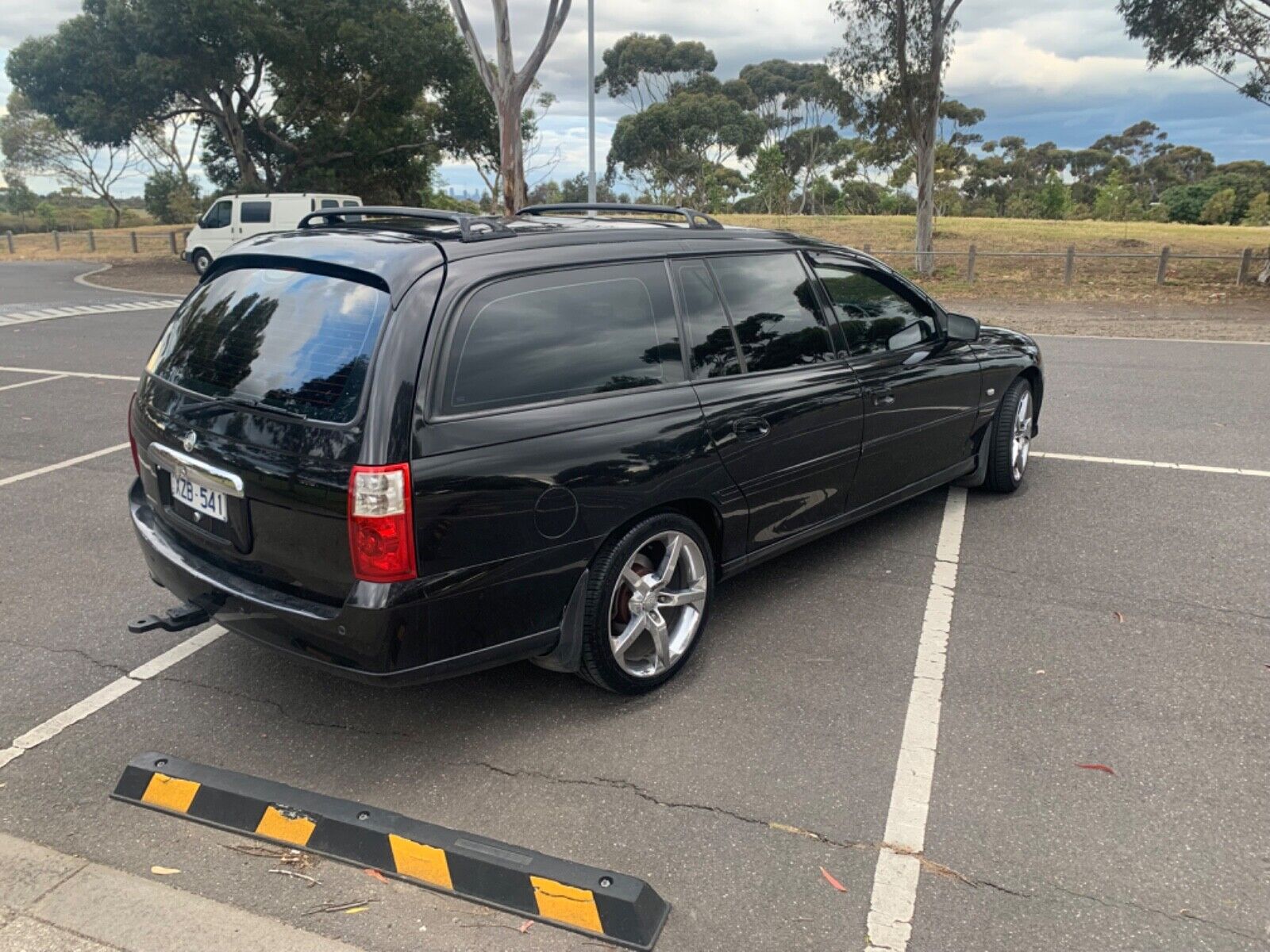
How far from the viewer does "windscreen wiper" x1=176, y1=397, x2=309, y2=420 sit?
122 inches

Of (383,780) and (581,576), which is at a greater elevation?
(581,576)

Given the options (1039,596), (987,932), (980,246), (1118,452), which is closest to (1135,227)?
(980,246)

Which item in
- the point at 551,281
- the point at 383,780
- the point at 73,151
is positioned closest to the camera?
the point at 383,780

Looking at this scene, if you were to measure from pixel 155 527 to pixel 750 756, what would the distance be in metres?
2.35

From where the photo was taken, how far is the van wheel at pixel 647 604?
11.3ft

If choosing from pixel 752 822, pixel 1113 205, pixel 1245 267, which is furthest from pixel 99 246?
pixel 1113 205

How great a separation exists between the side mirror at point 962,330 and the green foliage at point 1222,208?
161 feet

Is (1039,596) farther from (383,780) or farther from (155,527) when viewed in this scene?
(155,527)

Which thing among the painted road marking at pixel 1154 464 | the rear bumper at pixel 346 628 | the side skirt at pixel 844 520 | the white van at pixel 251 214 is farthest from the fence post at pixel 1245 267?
the rear bumper at pixel 346 628

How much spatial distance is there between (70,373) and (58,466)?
14.3 ft

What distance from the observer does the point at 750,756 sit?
10.9 ft

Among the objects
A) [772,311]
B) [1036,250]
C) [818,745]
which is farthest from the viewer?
[1036,250]

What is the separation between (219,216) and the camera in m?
25.1

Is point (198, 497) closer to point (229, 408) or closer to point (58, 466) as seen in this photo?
point (229, 408)
